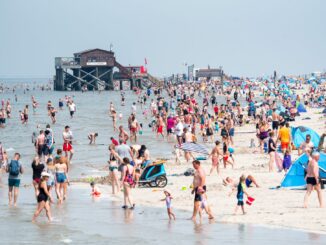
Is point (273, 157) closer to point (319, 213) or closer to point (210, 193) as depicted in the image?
point (210, 193)

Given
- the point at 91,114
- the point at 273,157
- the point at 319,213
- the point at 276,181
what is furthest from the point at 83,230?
the point at 91,114

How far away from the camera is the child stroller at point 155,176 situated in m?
19.3

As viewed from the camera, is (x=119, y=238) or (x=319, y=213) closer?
(x=119, y=238)

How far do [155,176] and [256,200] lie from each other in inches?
131

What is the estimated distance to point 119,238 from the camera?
13625 mm

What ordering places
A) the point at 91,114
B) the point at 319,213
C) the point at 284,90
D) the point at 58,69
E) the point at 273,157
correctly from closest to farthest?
the point at 319,213
the point at 273,157
the point at 91,114
the point at 284,90
the point at 58,69

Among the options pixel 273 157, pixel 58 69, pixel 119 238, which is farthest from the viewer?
pixel 58 69

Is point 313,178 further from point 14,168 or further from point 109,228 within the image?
point 14,168

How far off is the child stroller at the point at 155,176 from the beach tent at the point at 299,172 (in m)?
2.96

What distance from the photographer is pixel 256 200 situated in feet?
54.8

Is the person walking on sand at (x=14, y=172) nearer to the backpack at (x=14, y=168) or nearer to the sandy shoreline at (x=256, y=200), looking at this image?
the backpack at (x=14, y=168)

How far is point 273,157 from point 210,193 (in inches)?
127

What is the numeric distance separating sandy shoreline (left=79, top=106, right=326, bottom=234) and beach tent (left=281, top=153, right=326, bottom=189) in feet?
0.90

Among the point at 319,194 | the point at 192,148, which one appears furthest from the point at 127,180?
the point at 192,148
